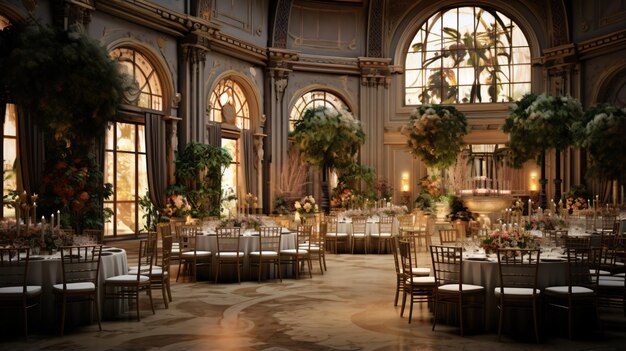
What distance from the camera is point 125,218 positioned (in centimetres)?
1567

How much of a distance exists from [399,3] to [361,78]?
315cm

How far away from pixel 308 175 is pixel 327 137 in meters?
4.73

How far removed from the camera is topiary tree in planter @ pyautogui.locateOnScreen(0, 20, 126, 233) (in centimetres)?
1041

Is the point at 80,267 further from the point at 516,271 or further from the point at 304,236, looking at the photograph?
the point at 304,236

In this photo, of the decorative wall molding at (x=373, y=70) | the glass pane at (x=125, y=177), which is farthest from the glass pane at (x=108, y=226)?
the decorative wall molding at (x=373, y=70)

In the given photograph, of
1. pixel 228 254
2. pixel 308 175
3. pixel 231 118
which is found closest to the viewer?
pixel 228 254

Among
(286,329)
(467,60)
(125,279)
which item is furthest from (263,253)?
(467,60)

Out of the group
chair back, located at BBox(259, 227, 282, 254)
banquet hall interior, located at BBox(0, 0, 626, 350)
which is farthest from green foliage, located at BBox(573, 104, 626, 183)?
chair back, located at BBox(259, 227, 282, 254)

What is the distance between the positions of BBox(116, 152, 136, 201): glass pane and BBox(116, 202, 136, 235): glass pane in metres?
0.17

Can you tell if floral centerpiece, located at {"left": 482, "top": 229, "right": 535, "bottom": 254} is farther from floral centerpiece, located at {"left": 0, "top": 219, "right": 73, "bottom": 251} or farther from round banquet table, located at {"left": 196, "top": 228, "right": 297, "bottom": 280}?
floral centerpiece, located at {"left": 0, "top": 219, "right": 73, "bottom": 251}

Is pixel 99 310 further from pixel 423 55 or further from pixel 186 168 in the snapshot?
pixel 423 55

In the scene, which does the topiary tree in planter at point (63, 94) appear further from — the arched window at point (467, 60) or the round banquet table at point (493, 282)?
the arched window at point (467, 60)

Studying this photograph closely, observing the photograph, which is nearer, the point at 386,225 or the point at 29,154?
the point at 29,154

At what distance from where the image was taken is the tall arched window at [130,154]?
50.0 feet
